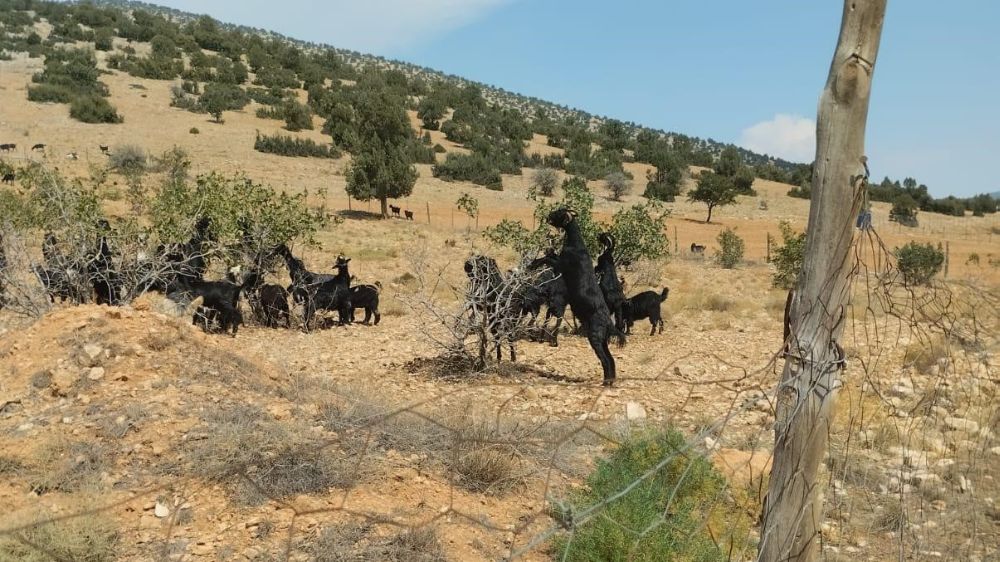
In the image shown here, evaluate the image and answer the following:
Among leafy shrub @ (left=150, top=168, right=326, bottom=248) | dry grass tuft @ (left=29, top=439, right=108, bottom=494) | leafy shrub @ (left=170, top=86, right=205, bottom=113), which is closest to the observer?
dry grass tuft @ (left=29, top=439, right=108, bottom=494)

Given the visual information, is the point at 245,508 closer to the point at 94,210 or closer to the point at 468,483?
the point at 468,483

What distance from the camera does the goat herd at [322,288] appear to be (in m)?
8.88

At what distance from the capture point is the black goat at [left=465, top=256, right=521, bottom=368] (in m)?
9.16

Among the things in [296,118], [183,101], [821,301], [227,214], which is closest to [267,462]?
[821,301]

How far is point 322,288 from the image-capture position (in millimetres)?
12422

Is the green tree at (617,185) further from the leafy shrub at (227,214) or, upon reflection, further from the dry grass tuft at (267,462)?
the dry grass tuft at (267,462)

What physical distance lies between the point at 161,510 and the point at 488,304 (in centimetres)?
524

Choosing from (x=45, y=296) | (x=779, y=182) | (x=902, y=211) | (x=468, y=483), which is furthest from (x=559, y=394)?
(x=779, y=182)

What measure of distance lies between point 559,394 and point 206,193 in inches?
295

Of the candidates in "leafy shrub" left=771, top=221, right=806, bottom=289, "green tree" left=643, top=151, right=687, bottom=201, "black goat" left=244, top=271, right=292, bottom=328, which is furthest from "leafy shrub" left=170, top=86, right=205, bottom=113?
"leafy shrub" left=771, top=221, right=806, bottom=289

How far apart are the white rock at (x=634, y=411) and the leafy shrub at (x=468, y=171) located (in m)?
33.3

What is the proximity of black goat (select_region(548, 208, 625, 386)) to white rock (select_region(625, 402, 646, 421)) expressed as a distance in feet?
2.70

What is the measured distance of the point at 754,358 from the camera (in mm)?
10695

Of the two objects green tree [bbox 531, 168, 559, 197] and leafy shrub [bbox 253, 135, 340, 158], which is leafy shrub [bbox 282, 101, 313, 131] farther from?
green tree [bbox 531, 168, 559, 197]
